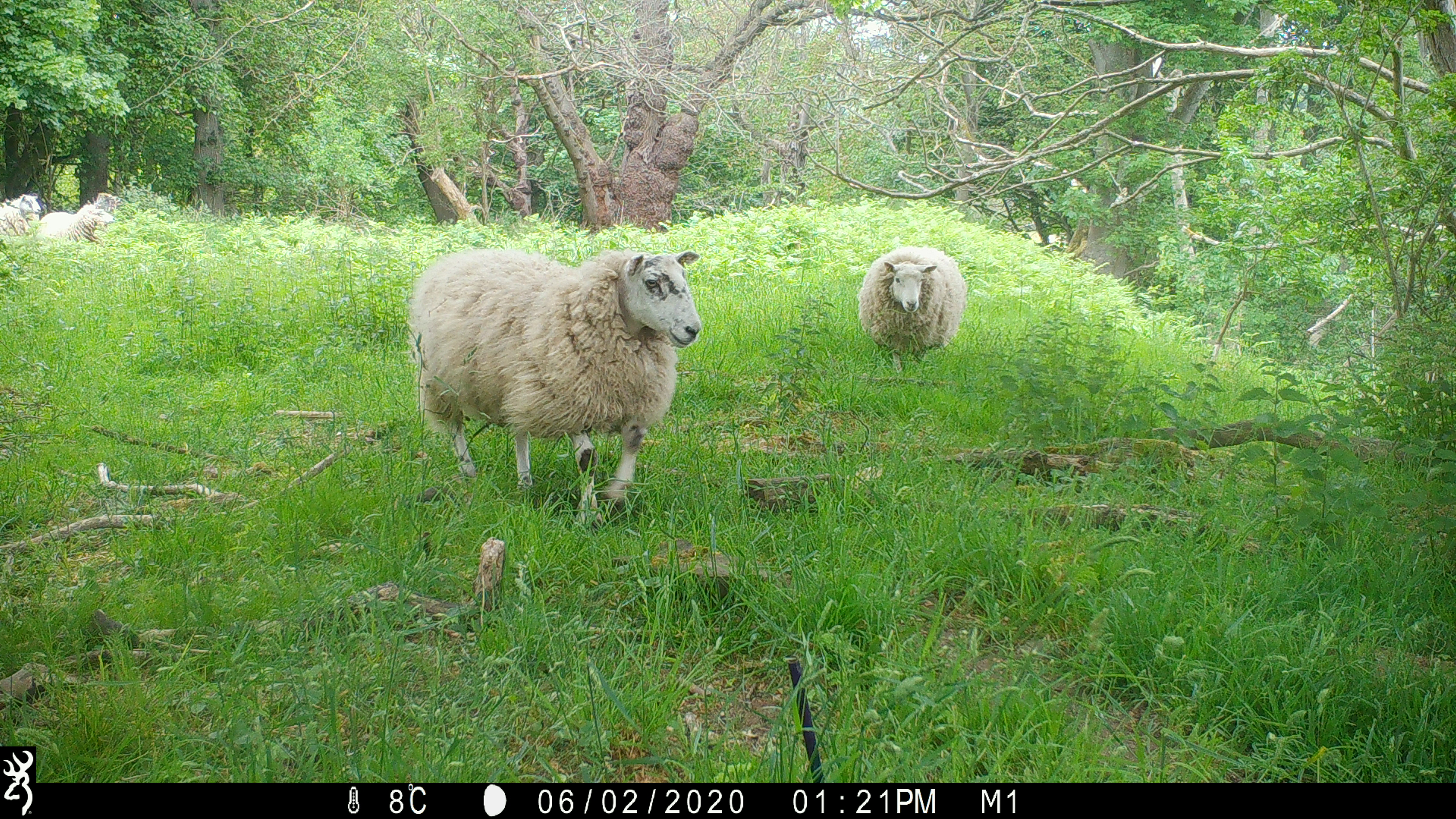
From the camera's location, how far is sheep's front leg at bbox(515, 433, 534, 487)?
451 centimetres

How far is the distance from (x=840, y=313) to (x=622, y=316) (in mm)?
5032

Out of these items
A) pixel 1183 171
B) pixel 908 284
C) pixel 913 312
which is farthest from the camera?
pixel 1183 171

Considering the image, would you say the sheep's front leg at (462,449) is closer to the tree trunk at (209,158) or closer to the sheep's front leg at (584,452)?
the sheep's front leg at (584,452)

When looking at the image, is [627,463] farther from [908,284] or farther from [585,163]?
[585,163]

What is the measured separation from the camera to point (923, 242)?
13.9 meters

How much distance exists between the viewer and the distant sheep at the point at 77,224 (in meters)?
14.6

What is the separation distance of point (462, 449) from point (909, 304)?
426cm

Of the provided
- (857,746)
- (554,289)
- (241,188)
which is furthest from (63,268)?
(241,188)

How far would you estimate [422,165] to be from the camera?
22.8 m

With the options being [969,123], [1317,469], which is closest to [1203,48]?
[1317,469]

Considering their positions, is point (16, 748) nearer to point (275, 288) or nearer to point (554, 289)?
point (554, 289)

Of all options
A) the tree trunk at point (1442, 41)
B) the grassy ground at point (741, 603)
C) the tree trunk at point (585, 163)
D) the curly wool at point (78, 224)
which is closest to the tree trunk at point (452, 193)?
the tree trunk at point (585, 163)
